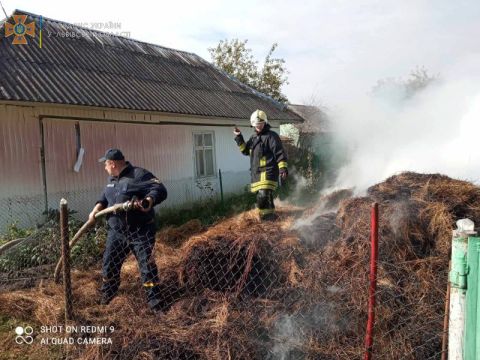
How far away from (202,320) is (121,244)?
4.16ft

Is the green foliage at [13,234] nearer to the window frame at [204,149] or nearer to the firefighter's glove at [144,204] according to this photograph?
the firefighter's glove at [144,204]

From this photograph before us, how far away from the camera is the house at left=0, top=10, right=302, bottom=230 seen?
756cm

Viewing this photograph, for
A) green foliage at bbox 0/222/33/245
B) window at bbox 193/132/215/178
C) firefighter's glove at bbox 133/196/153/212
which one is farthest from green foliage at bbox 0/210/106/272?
window at bbox 193/132/215/178

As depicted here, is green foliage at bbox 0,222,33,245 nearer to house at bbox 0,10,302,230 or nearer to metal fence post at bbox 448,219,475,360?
house at bbox 0,10,302,230

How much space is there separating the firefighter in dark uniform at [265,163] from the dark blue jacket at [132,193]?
2433 millimetres

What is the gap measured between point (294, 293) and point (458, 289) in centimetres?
163

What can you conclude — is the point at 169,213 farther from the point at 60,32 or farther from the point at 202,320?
the point at 202,320

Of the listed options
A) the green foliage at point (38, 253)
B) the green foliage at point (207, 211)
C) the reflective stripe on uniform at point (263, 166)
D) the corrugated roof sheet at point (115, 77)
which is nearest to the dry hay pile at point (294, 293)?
the green foliage at point (38, 253)

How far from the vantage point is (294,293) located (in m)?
3.61

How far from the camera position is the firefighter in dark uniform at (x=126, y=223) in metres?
4.17

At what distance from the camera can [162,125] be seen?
1065 centimetres

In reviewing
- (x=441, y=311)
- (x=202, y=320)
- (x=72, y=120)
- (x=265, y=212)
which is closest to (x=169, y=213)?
(x=72, y=120)

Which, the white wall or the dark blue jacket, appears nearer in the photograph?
the dark blue jacket

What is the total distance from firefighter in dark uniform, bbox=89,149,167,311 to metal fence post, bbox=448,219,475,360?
271cm
